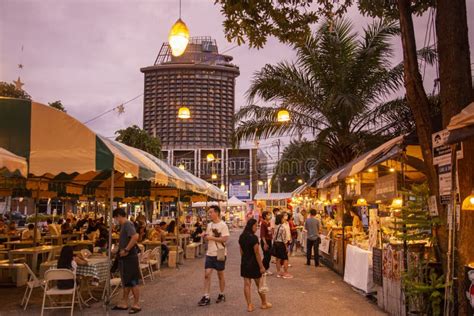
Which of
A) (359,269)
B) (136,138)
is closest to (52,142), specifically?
(359,269)

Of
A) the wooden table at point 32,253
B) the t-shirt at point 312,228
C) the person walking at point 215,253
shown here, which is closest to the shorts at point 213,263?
the person walking at point 215,253

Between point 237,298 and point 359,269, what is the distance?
295cm

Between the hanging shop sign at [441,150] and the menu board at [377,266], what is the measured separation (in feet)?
10.8

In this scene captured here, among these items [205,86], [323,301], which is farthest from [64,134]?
[205,86]

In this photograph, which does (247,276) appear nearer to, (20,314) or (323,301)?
(323,301)

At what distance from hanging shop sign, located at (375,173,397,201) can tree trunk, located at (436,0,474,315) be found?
3136 mm

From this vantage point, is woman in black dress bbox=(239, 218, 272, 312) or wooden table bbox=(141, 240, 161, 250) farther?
wooden table bbox=(141, 240, 161, 250)

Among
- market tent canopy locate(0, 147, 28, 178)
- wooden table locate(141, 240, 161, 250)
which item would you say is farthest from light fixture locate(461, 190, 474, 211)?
wooden table locate(141, 240, 161, 250)

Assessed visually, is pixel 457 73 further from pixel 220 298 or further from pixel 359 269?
pixel 220 298

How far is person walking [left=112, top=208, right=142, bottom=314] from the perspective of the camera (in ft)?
28.7

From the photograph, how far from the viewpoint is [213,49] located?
2102 centimetres

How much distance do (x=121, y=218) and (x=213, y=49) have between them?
528 inches

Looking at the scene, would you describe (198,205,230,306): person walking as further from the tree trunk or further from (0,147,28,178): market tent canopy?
the tree trunk

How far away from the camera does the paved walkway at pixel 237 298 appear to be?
891cm
